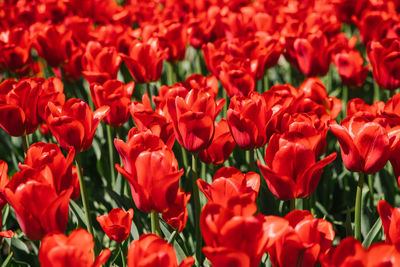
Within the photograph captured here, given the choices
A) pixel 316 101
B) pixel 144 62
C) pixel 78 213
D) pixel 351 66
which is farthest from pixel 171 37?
pixel 78 213

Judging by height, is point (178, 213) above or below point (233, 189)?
below

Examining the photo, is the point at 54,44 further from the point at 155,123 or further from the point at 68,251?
the point at 68,251

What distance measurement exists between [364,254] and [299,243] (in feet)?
0.51

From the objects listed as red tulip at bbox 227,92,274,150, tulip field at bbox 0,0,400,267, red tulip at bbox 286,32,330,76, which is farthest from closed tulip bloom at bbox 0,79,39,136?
red tulip at bbox 286,32,330,76

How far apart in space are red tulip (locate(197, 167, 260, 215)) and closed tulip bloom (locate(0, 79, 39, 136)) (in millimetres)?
904

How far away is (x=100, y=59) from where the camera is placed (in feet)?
8.18

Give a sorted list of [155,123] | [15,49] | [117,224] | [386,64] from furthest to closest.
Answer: [15,49] < [386,64] < [155,123] < [117,224]

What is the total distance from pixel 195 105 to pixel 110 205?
37.2 inches

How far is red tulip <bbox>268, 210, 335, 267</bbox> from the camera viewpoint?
1188 mm

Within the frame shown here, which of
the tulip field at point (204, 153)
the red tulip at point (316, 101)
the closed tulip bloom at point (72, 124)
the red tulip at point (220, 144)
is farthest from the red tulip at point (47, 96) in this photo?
the red tulip at point (316, 101)

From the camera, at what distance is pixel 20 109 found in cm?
191

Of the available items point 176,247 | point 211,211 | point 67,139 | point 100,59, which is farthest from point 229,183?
point 100,59

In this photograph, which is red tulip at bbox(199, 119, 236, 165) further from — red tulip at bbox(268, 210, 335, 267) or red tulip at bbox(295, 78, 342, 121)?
red tulip at bbox(268, 210, 335, 267)

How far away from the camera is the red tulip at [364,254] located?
1.08 meters
